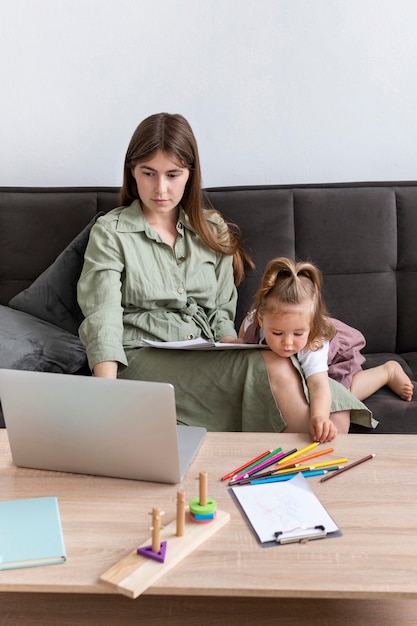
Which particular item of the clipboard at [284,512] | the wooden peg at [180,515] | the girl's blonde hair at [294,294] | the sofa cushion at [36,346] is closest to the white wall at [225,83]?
the sofa cushion at [36,346]

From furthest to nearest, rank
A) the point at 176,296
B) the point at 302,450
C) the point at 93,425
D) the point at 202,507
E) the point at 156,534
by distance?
1. the point at 176,296
2. the point at 302,450
3. the point at 93,425
4. the point at 202,507
5. the point at 156,534

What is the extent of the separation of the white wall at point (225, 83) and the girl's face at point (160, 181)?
A: 485 mm

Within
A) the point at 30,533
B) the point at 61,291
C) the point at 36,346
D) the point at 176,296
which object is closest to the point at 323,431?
the point at 30,533

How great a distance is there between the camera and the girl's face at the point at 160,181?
2.12 m

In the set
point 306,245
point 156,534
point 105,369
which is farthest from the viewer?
point 306,245

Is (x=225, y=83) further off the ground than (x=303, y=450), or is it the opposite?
(x=225, y=83)

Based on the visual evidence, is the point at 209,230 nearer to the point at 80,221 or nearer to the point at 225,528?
the point at 80,221

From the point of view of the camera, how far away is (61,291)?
2.27 metres

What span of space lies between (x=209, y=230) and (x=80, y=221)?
0.40 m

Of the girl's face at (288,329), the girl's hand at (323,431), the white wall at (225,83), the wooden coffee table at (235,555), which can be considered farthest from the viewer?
the white wall at (225,83)

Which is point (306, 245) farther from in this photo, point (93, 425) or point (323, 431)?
point (93, 425)

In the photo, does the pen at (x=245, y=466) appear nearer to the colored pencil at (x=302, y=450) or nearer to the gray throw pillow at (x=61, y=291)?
the colored pencil at (x=302, y=450)

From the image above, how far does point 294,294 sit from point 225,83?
1021 millimetres

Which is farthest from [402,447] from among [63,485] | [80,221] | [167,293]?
[80,221]
